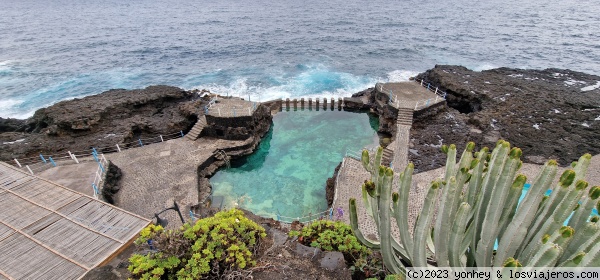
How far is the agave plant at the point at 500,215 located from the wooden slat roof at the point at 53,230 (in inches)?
363

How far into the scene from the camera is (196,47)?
52656mm

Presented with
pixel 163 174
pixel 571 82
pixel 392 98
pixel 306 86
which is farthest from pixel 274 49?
pixel 571 82

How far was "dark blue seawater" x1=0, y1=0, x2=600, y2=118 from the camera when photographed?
123ft

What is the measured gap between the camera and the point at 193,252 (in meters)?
6.77

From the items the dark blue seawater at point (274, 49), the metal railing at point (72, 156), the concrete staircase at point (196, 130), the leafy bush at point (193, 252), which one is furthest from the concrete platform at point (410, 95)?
the leafy bush at point (193, 252)

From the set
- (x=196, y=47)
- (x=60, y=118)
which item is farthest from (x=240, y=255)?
(x=196, y=47)

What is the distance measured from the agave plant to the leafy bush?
10.8 ft

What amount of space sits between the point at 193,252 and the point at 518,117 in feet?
82.7

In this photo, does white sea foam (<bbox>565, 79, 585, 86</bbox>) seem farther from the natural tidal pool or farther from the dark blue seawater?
the natural tidal pool

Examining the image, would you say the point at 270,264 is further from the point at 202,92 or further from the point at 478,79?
the point at 478,79

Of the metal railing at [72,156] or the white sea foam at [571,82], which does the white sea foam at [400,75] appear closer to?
the white sea foam at [571,82]

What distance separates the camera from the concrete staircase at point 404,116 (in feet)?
76.6

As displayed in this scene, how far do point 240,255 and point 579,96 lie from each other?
103ft

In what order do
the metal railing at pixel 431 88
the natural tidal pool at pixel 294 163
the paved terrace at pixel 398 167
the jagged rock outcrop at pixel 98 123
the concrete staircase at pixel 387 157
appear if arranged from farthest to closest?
the metal railing at pixel 431 88 < the jagged rock outcrop at pixel 98 123 < the concrete staircase at pixel 387 157 < the natural tidal pool at pixel 294 163 < the paved terrace at pixel 398 167
